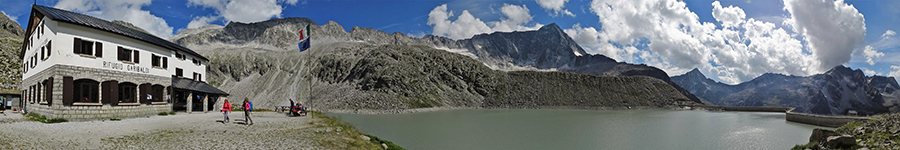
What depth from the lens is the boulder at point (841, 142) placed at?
15.3 metres

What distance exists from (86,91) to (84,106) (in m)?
1.09

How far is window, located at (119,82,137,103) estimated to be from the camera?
25.0m

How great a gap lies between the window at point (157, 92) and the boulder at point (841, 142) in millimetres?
37309

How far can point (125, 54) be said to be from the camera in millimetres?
26000

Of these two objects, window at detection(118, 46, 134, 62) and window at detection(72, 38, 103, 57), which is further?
window at detection(118, 46, 134, 62)

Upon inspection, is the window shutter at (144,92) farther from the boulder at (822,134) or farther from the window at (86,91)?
the boulder at (822,134)

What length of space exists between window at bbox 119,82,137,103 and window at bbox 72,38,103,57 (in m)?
2.37

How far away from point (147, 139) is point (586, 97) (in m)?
90.4

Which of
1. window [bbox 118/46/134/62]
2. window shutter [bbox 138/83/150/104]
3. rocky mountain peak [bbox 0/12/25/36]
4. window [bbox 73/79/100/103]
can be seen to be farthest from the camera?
rocky mountain peak [bbox 0/12/25/36]

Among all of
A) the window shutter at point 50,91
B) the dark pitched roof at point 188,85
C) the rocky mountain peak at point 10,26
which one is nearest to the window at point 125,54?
the window shutter at point 50,91

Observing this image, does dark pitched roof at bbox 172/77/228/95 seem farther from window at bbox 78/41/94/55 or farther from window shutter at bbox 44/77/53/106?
window shutter at bbox 44/77/53/106

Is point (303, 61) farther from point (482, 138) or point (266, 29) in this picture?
point (482, 138)

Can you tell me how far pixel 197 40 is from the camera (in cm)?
14450

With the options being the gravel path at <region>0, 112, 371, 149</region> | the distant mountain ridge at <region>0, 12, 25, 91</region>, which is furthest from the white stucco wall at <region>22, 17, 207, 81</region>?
the distant mountain ridge at <region>0, 12, 25, 91</region>
